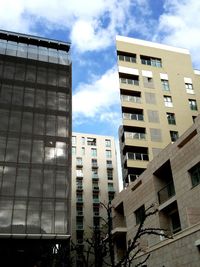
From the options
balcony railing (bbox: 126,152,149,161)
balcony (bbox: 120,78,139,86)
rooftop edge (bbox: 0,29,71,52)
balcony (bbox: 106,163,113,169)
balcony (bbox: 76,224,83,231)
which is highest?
rooftop edge (bbox: 0,29,71,52)

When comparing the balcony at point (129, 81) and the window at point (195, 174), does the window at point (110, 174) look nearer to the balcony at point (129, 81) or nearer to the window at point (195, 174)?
the balcony at point (129, 81)

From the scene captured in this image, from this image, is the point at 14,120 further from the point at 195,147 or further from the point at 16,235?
the point at 195,147

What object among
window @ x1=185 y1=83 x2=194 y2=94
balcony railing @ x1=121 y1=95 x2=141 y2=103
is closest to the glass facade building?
balcony railing @ x1=121 y1=95 x2=141 y2=103

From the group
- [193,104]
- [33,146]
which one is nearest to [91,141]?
[193,104]

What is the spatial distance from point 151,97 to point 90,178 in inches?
1266

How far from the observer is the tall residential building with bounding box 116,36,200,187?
34719 mm

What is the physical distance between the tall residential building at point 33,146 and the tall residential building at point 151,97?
7.02 m

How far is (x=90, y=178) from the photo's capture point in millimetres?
66312

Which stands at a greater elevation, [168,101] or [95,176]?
[95,176]

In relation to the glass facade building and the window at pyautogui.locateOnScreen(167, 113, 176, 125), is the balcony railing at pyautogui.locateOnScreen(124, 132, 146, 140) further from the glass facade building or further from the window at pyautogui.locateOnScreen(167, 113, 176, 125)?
the glass facade building

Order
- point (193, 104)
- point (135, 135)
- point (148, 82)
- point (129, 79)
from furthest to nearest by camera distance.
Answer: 1. point (148, 82)
2. point (129, 79)
3. point (193, 104)
4. point (135, 135)

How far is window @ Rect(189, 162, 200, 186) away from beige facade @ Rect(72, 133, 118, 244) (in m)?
40.5

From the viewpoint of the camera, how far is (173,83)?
3994 centimetres

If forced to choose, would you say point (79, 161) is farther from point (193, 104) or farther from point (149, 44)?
point (193, 104)
